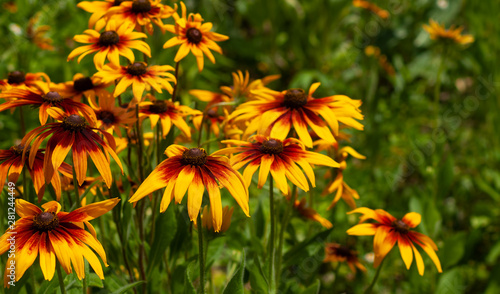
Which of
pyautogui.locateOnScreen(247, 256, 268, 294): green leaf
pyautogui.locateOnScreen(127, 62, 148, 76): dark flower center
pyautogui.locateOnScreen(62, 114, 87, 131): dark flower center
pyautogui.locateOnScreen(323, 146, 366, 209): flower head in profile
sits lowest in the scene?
pyautogui.locateOnScreen(247, 256, 268, 294): green leaf

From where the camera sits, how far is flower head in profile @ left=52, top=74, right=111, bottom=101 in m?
1.41

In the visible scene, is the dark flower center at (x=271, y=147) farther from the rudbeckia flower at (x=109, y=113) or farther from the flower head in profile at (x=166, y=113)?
the rudbeckia flower at (x=109, y=113)

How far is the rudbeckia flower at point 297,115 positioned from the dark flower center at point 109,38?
0.37 m

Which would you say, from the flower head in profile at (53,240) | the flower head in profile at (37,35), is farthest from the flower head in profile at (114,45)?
the flower head in profile at (37,35)

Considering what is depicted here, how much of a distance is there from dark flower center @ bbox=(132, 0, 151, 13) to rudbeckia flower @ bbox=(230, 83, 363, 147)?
0.39m

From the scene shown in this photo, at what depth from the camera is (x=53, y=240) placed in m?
0.93

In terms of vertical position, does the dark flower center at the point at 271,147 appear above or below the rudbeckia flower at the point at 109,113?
below

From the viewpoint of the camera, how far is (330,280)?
256 centimetres

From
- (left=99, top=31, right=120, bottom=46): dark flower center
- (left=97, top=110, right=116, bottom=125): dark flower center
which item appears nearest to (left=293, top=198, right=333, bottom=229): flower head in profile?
(left=97, top=110, right=116, bottom=125): dark flower center

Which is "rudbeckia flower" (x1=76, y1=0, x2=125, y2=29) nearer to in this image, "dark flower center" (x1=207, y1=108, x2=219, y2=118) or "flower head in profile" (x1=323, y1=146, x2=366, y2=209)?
"dark flower center" (x1=207, y1=108, x2=219, y2=118)

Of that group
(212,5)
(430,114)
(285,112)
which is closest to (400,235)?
(285,112)

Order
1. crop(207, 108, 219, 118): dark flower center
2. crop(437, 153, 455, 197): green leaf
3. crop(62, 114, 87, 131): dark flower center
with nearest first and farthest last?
crop(62, 114, 87, 131): dark flower center < crop(207, 108, 219, 118): dark flower center < crop(437, 153, 455, 197): green leaf

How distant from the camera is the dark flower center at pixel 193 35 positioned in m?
1.44

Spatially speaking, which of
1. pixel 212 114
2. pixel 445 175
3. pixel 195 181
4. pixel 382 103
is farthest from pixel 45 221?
pixel 382 103
